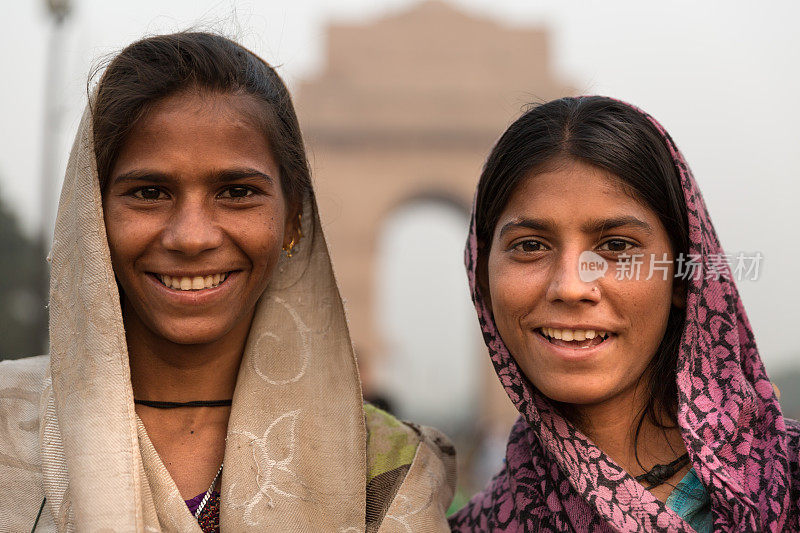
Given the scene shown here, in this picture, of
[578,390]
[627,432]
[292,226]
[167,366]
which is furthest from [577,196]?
[167,366]

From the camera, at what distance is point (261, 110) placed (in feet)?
7.43

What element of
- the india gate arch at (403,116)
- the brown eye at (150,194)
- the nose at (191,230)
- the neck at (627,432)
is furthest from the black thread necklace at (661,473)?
the india gate arch at (403,116)

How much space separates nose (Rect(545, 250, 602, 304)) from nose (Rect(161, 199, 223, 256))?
2.67ft

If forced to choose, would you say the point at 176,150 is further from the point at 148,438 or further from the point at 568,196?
the point at 568,196

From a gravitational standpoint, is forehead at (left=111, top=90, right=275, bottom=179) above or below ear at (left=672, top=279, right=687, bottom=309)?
above

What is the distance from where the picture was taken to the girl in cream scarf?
2.02 m

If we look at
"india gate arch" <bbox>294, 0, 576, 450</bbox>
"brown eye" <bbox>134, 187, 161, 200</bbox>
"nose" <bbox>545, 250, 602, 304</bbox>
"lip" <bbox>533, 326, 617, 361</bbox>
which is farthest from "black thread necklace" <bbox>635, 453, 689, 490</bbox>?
"india gate arch" <bbox>294, 0, 576, 450</bbox>

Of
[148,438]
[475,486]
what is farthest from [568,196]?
[475,486]

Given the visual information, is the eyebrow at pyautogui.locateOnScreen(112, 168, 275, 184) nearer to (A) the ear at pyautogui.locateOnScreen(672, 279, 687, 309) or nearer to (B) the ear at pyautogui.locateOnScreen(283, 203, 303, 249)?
(B) the ear at pyautogui.locateOnScreen(283, 203, 303, 249)

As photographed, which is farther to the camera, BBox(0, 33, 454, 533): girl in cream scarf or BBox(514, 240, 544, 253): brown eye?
BBox(514, 240, 544, 253): brown eye

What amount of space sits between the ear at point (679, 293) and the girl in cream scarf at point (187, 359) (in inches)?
30.2

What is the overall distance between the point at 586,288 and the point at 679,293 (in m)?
0.30

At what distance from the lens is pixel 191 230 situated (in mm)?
2035

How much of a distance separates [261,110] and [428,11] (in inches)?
615
